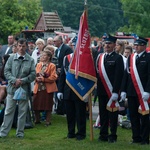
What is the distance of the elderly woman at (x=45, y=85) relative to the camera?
1387cm

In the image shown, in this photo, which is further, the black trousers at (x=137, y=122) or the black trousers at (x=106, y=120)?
the black trousers at (x=106, y=120)

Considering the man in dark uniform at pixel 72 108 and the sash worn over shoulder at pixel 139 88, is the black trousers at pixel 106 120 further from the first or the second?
the sash worn over shoulder at pixel 139 88

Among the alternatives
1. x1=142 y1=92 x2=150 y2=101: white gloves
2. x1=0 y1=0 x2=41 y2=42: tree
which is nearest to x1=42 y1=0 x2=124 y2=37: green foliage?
x1=0 y1=0 x2=41 y2=42: tree

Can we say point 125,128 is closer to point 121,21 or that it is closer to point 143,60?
point 143,60

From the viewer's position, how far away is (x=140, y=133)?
11477 millimetres

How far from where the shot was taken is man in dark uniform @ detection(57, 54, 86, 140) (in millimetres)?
11648

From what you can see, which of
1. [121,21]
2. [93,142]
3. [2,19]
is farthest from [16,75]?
[121,21]

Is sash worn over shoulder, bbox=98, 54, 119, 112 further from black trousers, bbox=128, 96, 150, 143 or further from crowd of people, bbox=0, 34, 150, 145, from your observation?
black trousers, bbox=128, 96, 150, 143

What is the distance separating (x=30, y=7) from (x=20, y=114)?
3769 centimetres

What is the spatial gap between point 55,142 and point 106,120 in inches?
43.8

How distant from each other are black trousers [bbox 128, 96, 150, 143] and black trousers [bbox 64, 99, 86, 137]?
99cm

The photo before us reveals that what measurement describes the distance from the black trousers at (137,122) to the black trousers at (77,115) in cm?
99

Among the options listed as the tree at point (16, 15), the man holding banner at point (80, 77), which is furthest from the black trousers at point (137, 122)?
the tree at point (16, 15)

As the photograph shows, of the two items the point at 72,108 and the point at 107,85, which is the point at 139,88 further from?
the point at 72,108
